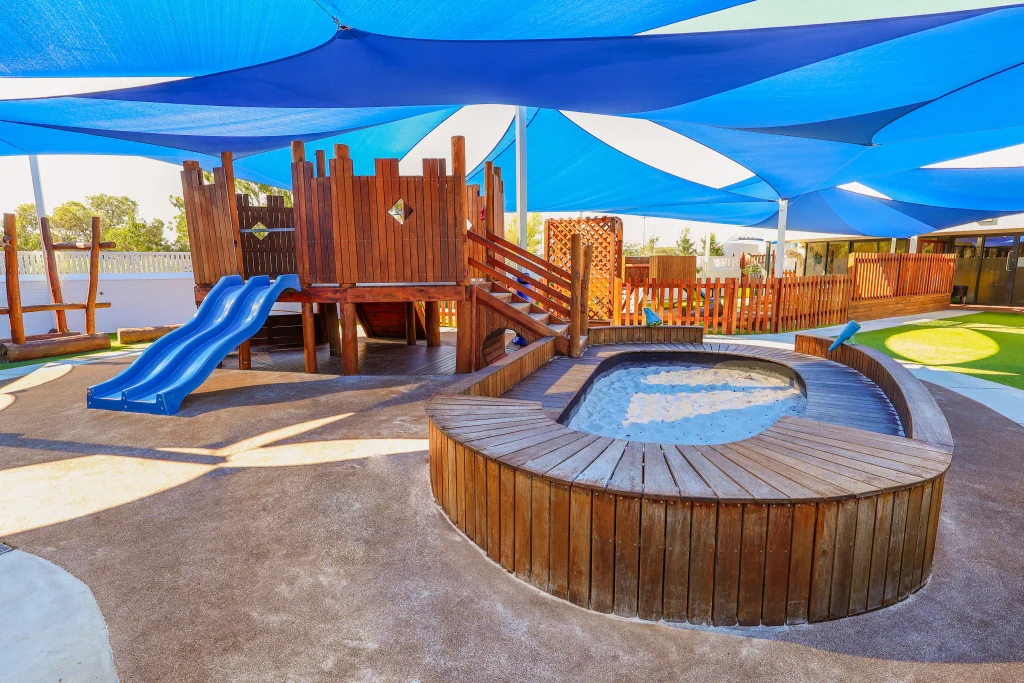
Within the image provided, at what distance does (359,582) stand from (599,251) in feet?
36.5

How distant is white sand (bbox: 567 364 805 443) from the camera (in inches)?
230

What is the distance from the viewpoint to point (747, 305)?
41.4ft

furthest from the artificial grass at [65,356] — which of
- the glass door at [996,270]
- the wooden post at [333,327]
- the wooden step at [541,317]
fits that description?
the glass door at [996,270]

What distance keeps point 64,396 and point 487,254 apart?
612 centimetres

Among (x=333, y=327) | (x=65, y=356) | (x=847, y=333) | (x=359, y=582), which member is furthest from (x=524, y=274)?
(x=65, y=356)

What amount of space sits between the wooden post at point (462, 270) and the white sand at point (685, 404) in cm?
181

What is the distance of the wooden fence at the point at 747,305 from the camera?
12.0 metres

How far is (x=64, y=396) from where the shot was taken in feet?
20.7

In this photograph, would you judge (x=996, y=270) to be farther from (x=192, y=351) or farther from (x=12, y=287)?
(x=12, y=287)

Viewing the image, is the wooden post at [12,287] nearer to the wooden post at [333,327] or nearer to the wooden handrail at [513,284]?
the wooden post at [333,327]

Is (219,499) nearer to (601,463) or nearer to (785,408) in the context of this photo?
(601,463)

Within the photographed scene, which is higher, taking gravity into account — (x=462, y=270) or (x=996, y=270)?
(x=462, y=270)

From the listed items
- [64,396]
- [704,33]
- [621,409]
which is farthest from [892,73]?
[64,396]

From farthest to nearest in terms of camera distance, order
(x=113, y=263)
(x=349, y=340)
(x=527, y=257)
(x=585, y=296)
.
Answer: (x=113, y=263), (x=527, y=257), (x=585, y=296), (x=349, y=340)
